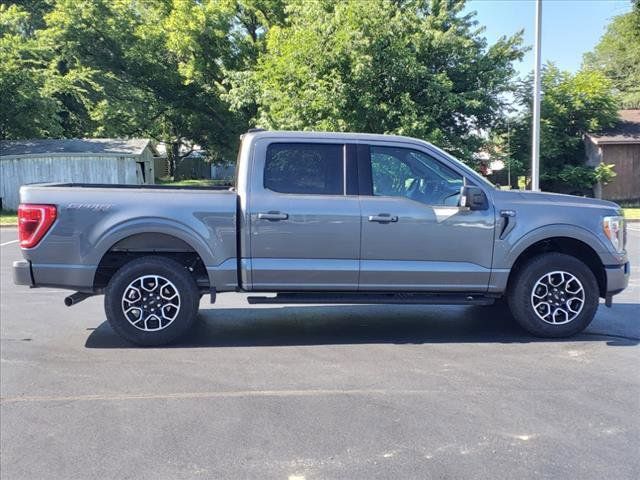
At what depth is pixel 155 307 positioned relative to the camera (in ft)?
18.6

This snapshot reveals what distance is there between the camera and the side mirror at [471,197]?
18.4 ft

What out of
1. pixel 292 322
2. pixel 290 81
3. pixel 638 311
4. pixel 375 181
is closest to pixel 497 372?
pixel 375 181

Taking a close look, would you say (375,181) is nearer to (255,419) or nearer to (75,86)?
(255,419)

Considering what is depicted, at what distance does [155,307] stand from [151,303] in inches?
2.1

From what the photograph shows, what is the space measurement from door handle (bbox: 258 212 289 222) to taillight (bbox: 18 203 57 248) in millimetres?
1880

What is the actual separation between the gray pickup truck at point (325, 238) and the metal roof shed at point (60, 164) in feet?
70.0

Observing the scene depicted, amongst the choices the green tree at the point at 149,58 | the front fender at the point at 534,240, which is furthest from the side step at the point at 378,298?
the green tree at the point at 149,58

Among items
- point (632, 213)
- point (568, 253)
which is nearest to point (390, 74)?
point (632, 213)

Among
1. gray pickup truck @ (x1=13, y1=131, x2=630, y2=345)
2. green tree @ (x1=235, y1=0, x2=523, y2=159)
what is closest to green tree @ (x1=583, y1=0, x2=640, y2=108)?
green tree @ (x1=235, y1=0, x2=523, y2=159)

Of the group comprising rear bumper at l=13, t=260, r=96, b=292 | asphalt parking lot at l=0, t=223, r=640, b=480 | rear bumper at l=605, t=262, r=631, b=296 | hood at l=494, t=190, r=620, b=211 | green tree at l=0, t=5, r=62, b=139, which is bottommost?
asphalt parking lot at l=0, t=223, r=640, b=480

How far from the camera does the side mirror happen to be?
561 centimetres

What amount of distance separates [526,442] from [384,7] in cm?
1852

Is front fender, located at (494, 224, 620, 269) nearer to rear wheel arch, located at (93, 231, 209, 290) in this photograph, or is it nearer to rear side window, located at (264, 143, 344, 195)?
rear side window, located at (264, 143, 344, 195)

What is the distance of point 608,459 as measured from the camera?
11.3ft
